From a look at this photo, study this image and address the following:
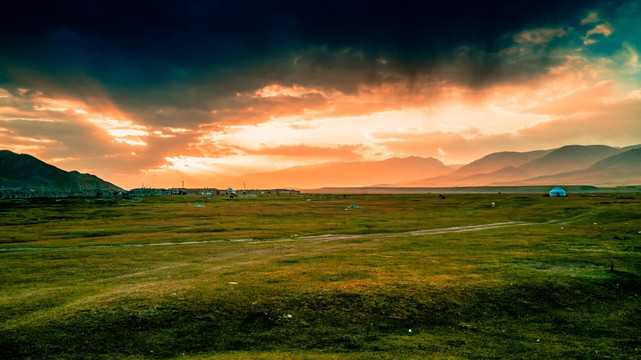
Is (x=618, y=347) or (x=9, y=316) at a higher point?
(x=9, y=316)

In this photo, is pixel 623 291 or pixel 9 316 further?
pixel 623 291

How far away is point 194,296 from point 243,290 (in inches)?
92.8

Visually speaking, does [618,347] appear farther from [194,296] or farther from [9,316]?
[9,316]

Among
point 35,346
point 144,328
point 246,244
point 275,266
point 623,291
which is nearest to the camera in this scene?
point 35,346

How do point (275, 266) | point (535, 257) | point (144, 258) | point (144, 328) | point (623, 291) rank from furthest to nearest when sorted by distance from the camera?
point (144, 258)
point (535, 257)
point (275, 266)
point (623, 291)
point (144, 328)

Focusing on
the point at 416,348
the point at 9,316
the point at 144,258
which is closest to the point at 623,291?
the point at 416,348

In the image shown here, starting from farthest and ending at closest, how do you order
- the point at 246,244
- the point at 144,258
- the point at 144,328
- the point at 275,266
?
the point at 246,244 < the point at 144,258 < the point at 275,266 < the point at 144,328

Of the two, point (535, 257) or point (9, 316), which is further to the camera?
point (535, 257)

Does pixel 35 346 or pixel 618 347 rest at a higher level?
pixel 35 346

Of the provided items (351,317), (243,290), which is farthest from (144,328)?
(351,317)

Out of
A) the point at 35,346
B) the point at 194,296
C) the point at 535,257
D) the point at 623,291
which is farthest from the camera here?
the point at 535,257

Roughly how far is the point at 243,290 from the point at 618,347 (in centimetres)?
1542

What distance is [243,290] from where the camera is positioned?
17672 mm

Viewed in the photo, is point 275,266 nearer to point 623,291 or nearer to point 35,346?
point 35,346
